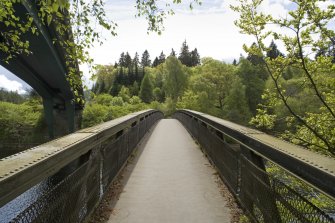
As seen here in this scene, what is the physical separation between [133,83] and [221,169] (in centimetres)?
13513

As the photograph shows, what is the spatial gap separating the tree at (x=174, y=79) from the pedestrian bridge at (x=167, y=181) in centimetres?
7034

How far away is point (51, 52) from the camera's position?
1570 centimetres

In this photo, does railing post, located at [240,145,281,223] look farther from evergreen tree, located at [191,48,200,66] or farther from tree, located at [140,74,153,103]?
evergreen tree, located at [191,48,200,66]

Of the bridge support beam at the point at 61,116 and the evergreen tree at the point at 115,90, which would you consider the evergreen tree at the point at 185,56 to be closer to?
the evergreen tree at the point at 115,90

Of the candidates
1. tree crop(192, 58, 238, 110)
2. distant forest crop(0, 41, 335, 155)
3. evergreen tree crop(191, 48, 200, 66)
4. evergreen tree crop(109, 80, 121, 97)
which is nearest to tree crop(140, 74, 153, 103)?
distant forest crop(0, 41, 335, 155)

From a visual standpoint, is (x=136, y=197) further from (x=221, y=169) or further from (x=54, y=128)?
(x=54, y=128)

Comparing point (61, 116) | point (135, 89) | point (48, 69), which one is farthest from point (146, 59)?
point (48, 69)

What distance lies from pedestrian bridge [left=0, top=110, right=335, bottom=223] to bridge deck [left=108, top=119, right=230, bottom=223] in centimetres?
1

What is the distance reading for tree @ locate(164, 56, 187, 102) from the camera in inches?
3088

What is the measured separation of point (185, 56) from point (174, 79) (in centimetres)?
7911

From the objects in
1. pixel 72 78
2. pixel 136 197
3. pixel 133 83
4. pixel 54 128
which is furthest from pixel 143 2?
pixel 133 83

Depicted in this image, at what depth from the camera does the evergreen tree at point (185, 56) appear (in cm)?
15425

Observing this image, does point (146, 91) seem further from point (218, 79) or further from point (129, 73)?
point (218, 79)

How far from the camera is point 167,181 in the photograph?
21.4 ft
